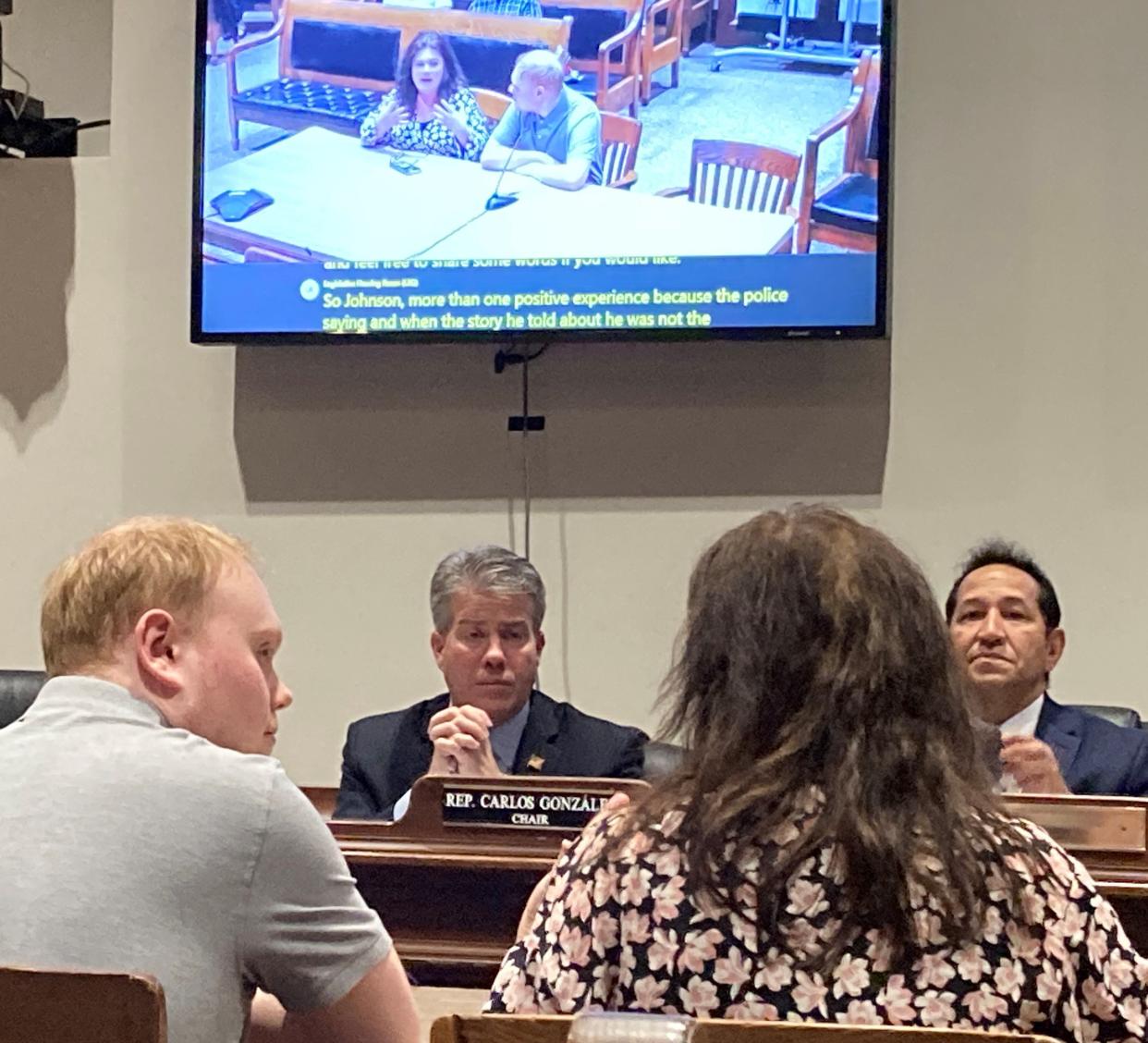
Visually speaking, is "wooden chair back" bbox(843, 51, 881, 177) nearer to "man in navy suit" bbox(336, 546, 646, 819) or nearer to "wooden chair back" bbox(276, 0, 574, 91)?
"wooden chair back" bbox(276, 0, 574, 91)

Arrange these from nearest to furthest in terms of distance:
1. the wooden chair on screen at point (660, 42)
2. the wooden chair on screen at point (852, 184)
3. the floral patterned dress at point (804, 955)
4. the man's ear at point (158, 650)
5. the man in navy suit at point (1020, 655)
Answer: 1. the floral patterned dress at point (804, 955)
2. the man's ear at point (158, 650)
3. the man in navy suit at point (1020, 655)
4. the wooden chair on screen at point (852, 184)
5. the wooden chair on screen at point (660, 42)

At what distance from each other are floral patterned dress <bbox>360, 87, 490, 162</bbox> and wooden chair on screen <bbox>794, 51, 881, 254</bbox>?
32.2 inches

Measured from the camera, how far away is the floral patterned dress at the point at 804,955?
1.40 m

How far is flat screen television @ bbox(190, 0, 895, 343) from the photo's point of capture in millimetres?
4176

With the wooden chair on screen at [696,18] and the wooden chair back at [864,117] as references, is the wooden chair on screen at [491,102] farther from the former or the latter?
the wooden chair back at [864,117]

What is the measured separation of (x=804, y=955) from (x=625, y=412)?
10.2 feet

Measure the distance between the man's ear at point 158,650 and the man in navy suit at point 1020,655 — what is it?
6.69 feet

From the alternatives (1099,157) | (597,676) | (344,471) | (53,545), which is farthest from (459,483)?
(1099,157)

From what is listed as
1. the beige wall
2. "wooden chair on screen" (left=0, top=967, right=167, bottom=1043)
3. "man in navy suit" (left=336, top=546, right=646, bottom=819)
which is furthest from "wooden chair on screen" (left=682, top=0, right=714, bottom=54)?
"wooden chair on screen" (left=0, top=967, right=167, bottom=1043)

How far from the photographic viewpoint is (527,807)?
2.50 metres

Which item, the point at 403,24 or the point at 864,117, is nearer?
the point at 864,117

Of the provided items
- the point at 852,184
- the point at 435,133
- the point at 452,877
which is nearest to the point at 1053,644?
the point at 852,184

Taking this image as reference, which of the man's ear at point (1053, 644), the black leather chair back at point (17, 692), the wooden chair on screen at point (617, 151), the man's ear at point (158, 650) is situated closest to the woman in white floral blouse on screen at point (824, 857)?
the man's ear at point (158, 650)

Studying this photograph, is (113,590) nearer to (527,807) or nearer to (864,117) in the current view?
(527,807)
